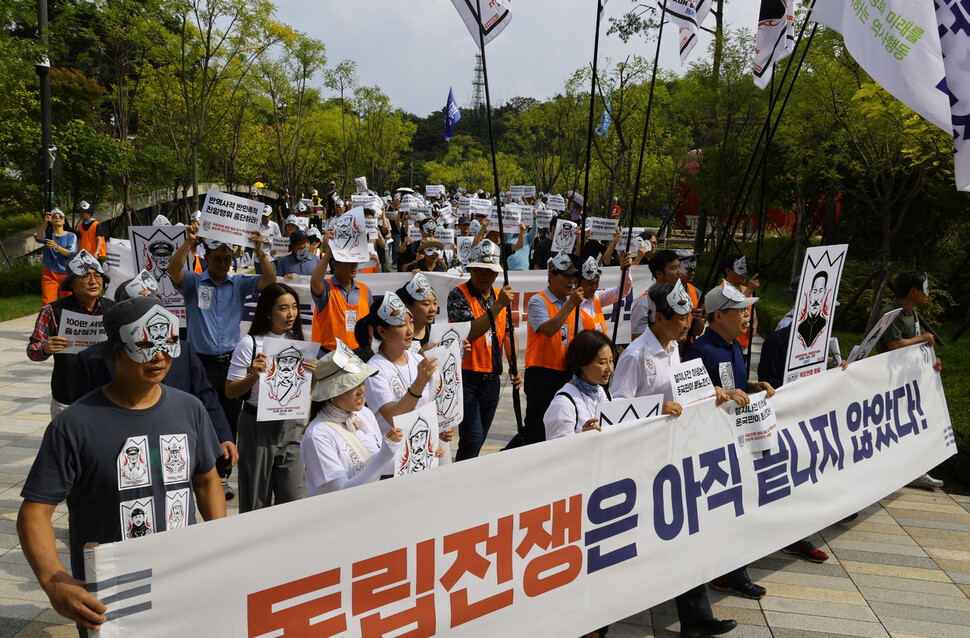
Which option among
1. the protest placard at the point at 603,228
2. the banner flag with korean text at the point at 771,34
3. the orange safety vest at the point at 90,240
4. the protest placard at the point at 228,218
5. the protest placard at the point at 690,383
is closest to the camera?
the protest placard at the point at 690,383

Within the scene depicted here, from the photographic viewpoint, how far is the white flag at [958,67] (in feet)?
14.4

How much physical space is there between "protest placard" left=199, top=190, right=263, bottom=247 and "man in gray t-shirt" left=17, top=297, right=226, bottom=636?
3.39m

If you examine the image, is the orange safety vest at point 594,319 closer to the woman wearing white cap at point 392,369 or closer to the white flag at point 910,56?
the woman wearing white cap at point 392,369

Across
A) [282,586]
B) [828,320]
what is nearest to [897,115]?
[828,320]

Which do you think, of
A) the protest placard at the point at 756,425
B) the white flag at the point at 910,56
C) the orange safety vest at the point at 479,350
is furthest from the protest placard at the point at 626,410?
the white flag at the point at 910,56

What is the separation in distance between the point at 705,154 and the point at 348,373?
22.8 meters

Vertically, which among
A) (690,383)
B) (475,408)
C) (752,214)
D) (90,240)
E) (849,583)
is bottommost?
(849,583)

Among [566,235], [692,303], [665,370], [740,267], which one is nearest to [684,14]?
[740,267]

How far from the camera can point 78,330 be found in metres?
4.93

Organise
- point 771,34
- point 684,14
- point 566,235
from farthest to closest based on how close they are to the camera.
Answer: point 566,235 → point 684,14 → point 771,34

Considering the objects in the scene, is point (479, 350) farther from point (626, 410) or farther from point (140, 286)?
point (140, 286)

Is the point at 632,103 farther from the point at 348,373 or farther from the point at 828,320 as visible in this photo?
the point at 348,373

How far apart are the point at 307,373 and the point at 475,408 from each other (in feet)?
4.90

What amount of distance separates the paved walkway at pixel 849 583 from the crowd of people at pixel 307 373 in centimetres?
20
